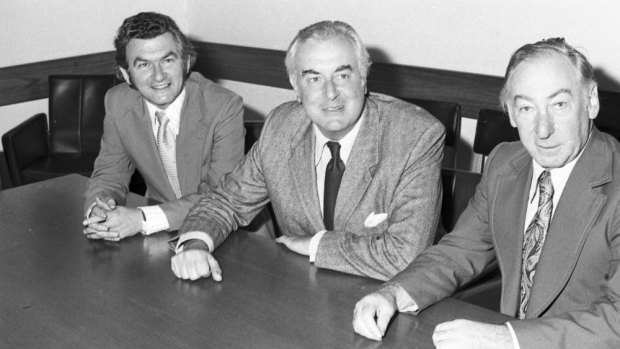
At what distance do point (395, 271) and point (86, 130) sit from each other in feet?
9.26

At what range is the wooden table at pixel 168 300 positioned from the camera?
2.05 m

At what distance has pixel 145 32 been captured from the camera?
11.2 ft

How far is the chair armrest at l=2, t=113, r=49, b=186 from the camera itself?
4234 millimetres

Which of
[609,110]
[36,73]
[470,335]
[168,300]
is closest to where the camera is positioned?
[470,335]

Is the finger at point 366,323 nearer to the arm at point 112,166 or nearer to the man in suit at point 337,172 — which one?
the man in suit at point 337,172

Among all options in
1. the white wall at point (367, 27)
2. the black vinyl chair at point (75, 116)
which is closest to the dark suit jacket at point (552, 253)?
the white wall at point (367, 27)

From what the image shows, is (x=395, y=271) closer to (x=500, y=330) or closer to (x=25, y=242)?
(x=500, y=330)

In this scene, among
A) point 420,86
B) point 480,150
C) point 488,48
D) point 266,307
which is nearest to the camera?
point 266,307

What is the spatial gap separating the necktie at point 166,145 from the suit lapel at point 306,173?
30.7 inches

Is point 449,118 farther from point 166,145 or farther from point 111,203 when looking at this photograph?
point 111,203

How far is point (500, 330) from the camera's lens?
1955mm

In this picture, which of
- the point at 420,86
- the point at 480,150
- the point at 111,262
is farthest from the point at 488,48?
the point at 111,262

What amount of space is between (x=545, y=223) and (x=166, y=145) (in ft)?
5.56

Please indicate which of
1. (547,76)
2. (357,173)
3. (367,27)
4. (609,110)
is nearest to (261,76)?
(367,27)
